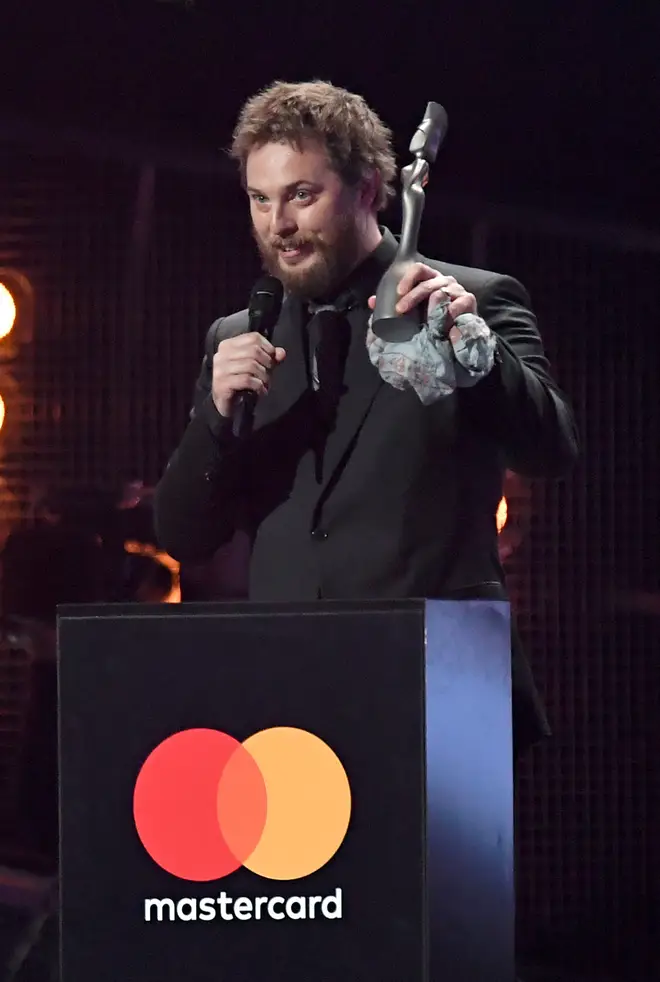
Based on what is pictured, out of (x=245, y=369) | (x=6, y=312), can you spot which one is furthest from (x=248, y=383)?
(x=6, y=312)

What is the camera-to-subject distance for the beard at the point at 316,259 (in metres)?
1.59

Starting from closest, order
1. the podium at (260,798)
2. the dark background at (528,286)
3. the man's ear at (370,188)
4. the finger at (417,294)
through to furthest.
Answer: the podium at (260,798), the finger at (417,294), the man's ear at (370,188), the dark background at (528,286)

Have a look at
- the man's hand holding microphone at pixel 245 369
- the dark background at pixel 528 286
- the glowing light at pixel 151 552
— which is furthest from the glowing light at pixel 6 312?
the man's hand holding microphone at pixel 245 369

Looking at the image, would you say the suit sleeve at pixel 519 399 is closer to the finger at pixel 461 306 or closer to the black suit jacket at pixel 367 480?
A: the black suit jacket at pixel 367 480

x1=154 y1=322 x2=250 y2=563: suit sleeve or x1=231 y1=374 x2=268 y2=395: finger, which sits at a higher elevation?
x1=231 y1=374 x2=268 y2=395: finger

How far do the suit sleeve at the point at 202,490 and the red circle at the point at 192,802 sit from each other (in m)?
0.50

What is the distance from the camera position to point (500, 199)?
2615 millimetres

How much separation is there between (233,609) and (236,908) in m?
0.25

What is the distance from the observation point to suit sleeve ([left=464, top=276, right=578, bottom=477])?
1416 millimetres

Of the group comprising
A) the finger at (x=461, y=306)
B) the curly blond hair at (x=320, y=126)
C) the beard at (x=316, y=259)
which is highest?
the curly blond hair at (x=320, y=126)

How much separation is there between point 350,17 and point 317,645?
1649 millimetres

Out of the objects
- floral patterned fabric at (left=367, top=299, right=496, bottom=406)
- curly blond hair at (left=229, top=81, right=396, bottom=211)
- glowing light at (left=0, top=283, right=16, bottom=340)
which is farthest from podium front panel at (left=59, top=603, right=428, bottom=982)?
glowing light at (left=0, top=283, right=16, bottom=340)

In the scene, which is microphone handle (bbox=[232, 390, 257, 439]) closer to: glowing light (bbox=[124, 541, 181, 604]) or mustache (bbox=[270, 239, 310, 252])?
mustache (bbox=[270, 239, 310, 252])

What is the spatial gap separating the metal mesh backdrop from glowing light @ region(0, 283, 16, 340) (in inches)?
2.2
